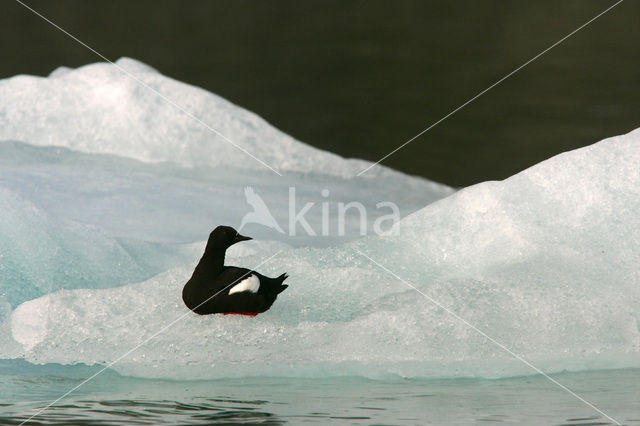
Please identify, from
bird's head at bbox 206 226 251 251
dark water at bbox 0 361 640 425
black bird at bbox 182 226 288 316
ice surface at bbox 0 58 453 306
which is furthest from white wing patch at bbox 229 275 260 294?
ice surface at bbox 0 58 453 306

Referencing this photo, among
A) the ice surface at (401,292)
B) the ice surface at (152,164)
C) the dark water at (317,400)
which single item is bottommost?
the dark water at (317,400)

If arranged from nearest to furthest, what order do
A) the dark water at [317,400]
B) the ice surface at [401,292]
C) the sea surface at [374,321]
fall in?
1. the dark water at [317,400]
2. the sea surface at [374,321]
3. the ice surface at [401,292]

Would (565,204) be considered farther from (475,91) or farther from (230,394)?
(475,91)

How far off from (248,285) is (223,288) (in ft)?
0.24

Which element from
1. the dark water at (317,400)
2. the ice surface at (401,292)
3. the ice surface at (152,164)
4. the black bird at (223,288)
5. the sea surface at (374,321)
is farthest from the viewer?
the ice surface at (152,164)

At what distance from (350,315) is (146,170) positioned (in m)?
2.39

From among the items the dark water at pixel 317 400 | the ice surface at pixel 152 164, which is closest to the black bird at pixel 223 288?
the dark water at pixel 317 400

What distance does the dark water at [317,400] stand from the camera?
1770 mm

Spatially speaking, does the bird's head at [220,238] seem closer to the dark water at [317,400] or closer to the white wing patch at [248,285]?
the white wing patch at [248,285]

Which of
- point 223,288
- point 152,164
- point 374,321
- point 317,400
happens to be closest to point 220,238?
point 223,288

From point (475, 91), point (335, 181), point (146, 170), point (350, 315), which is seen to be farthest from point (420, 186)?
point (350, 315)

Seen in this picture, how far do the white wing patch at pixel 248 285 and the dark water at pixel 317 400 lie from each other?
0.24 meters

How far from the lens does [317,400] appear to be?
1940 millimetres

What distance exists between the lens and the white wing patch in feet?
7.41
